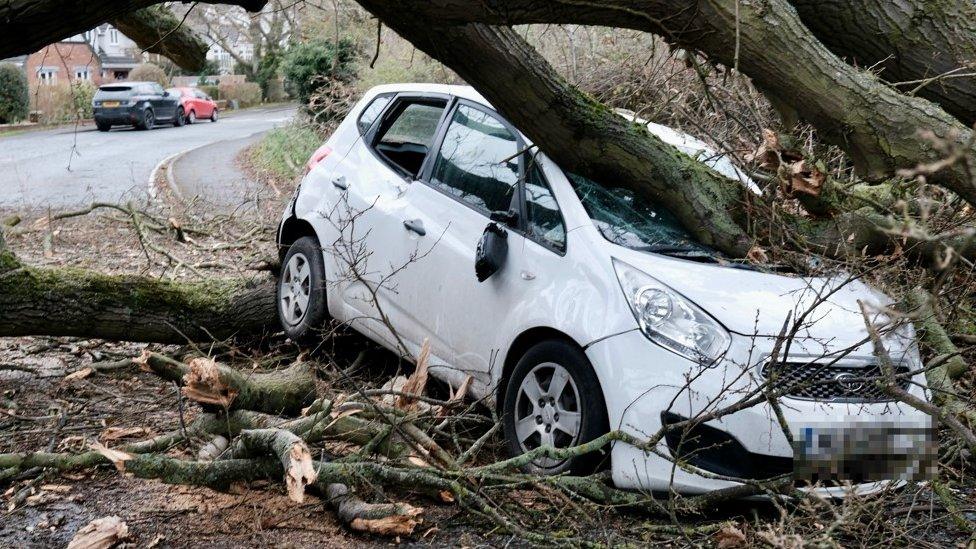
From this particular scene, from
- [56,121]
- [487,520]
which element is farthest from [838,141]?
[56,121]

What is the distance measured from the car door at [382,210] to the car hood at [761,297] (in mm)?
1611

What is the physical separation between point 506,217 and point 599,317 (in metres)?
0.96

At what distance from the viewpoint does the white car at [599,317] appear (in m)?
4.43

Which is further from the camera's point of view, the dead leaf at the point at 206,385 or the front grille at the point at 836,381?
the dead leaf at the point at 206,385

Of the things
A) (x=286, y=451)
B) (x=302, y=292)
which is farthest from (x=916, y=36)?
(x=302, y=292)

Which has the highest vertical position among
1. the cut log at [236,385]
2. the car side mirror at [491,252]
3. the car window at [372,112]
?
the car window at [372,112]

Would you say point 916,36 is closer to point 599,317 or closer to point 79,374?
point 599,317

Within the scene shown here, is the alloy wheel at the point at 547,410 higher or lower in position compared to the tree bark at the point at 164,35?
lower

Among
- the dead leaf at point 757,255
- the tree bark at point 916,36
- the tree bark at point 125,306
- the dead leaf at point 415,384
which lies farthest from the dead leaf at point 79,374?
the tree bark at point 916,36

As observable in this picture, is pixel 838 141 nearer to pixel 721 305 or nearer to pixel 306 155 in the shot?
pixel 721 305

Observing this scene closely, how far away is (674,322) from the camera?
465cm

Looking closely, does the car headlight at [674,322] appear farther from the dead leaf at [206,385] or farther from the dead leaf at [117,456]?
the dead leaf at [117,456]

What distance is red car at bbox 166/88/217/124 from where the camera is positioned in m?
41.5

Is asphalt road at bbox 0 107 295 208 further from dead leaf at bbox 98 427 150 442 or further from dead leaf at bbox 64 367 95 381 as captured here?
dead leaf at bbox 98 427 150 442
